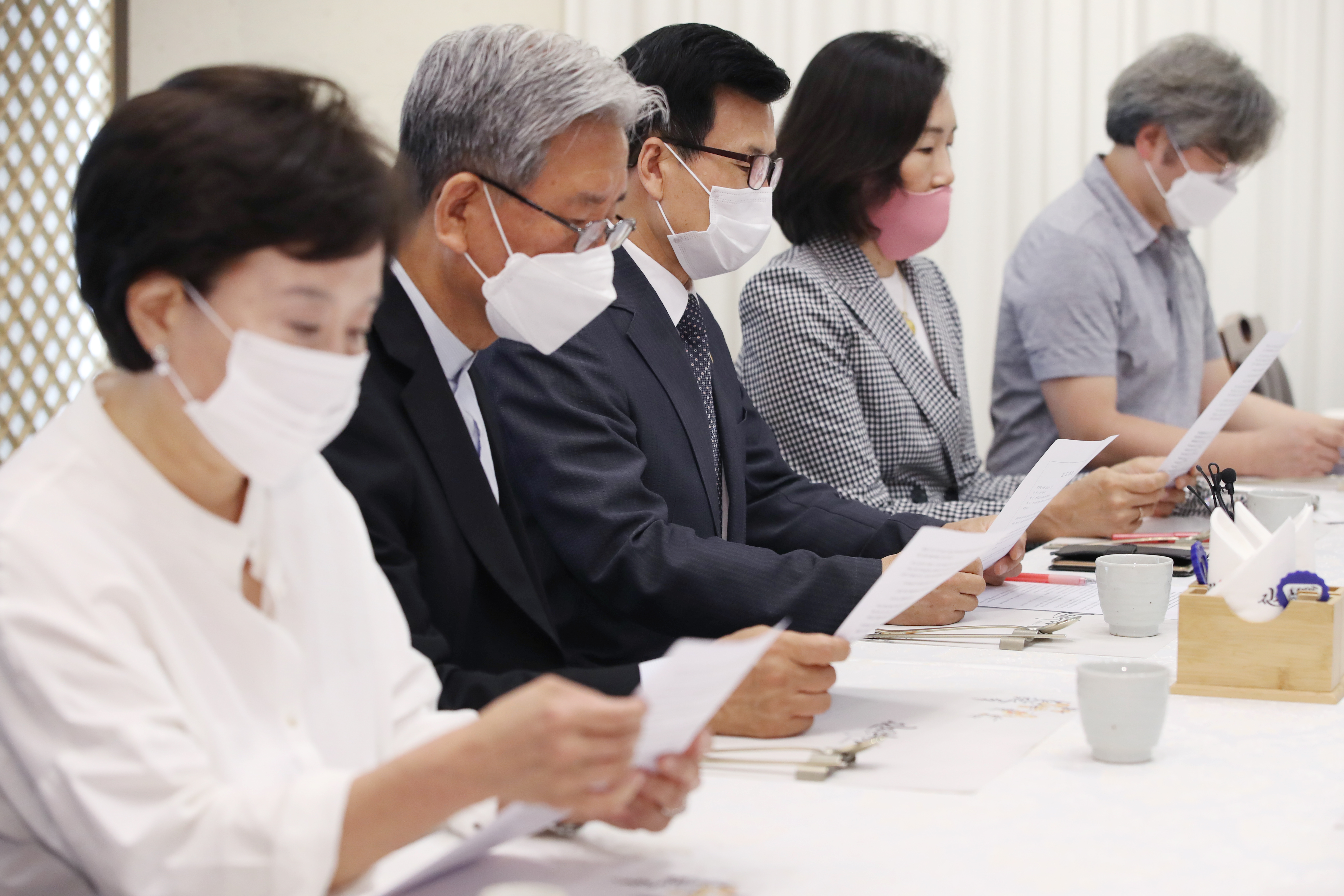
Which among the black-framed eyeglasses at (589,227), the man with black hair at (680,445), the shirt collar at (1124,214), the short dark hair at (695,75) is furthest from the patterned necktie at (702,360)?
the shirt collar at (1124,214)

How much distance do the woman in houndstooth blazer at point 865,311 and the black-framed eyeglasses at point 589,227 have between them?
0.75 m

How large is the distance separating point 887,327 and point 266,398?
160 centimetres

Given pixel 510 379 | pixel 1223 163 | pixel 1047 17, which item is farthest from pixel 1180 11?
pixel 510 379

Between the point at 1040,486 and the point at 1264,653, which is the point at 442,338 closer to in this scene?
the point at 1040,486

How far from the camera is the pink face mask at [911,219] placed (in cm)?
231

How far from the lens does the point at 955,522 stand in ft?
Answer: 5.68

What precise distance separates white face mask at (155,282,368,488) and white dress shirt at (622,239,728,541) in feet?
3.10

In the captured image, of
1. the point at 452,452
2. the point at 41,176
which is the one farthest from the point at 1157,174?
the point at 41,176

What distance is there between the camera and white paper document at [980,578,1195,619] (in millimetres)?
1613

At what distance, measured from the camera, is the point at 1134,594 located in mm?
1454

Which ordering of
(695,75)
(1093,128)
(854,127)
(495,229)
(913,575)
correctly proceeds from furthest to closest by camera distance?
(1093,128) < (854,127) < (695,75) < (495,229) < (913,575)

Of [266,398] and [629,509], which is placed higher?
[266,398]

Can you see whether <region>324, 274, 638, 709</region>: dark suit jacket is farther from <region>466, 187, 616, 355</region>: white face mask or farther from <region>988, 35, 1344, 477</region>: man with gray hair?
<region>988, 35, 1344, 477</region>: man with gray hair

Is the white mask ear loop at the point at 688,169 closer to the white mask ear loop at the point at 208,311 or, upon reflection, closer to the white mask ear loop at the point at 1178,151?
the white mask ear loop at the point at 208,311
